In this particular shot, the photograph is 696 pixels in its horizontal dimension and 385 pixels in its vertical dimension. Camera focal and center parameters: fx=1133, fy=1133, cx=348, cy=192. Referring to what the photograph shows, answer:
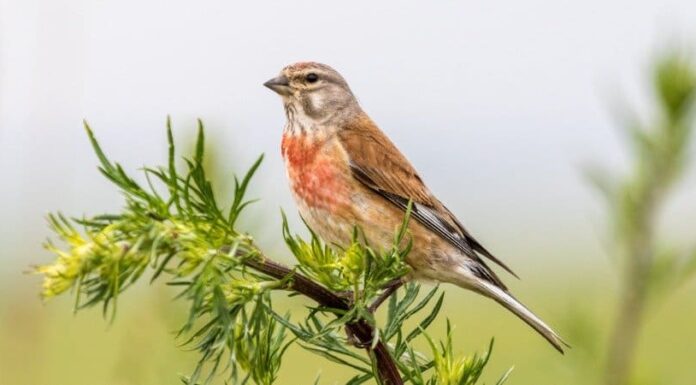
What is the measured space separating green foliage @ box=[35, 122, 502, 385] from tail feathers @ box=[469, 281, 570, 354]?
0.86 meters

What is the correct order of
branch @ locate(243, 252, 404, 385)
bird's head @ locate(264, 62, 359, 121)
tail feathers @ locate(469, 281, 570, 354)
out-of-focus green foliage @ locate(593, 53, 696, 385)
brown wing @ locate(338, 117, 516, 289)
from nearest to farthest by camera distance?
1. branch @ locate(243, 252, 404, 385)
2. out-of-focus green foliage @ locate(593, 53, 696, 385)
3. tail feathers @ locate(469, 281, 570, 354)
4. brown wing @ locate(338, 117, 516, 289)
5. bird's head @ locate(264, 62, 359, 121)

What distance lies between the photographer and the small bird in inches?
155

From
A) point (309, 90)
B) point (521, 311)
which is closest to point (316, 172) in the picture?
point (309, 90)

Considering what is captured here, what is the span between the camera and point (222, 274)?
1.46 meters

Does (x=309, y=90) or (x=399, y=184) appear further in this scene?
(x=309, y=90)

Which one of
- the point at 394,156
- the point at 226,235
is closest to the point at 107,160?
the point at 226,235

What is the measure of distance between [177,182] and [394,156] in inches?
114

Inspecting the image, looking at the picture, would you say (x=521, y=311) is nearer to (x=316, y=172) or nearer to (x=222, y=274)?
(x=316, y=172)

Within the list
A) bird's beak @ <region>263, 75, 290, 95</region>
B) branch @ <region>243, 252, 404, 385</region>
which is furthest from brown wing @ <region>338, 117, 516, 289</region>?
branch @ <region>243, 252, 404, 385</region>

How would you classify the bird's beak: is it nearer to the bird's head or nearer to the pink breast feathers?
the bird's head

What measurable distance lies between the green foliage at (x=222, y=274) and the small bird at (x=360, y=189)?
6.15 ft

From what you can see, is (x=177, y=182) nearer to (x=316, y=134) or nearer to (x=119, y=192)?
(x=119, y=192)

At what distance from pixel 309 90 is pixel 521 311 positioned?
1.51 meters

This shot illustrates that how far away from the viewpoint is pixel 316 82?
4.64 metres
